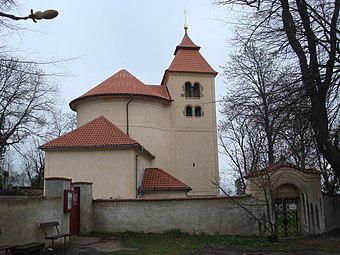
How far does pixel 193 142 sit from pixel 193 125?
1357mm

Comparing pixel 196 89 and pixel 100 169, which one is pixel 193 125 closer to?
pixel 196 89

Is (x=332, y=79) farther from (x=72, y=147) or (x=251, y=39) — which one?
(x=72, y=147)

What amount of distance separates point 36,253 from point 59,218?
2.64m

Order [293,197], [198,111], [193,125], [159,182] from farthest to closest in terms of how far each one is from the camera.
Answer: [198,111] < [193,125] < [159,182] < [293,197]

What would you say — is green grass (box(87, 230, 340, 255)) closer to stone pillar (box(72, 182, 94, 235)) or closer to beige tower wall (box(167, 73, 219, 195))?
stone pillar (box(72, 182, 94, 235))

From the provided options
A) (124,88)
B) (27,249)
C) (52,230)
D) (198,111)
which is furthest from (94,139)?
(27,249)

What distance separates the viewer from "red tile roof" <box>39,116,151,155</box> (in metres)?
22.3

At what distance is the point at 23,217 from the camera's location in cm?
1174

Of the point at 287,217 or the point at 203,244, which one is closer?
the point at 203,244

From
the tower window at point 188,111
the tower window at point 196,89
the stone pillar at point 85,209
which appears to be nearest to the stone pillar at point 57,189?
the stone pillar at point 85,209

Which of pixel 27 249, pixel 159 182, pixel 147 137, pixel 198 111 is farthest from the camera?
pixel 198 111

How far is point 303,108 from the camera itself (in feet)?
48.2

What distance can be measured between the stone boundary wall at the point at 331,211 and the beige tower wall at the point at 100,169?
9.90 m

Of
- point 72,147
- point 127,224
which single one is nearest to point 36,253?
point 127,224
